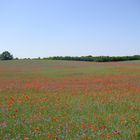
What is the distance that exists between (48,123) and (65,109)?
2775mm

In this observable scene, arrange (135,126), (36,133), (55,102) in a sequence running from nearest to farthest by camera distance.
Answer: (36,133)
(135,126)
(55,102)

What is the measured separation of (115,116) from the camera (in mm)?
11430

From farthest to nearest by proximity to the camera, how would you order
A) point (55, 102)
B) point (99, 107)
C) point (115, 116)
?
1. point (55, 102)
2. point (99, 107)
3. point (115, 116)

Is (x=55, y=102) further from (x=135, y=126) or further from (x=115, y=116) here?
(x=135, y=126)

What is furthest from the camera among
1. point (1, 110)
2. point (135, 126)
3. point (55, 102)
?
point (55, 102)

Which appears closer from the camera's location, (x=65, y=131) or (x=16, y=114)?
(x=65, y=131)

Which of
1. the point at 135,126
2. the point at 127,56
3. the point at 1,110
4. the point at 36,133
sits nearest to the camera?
the point at 36,133

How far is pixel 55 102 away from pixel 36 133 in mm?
6065

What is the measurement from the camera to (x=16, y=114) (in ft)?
38.4

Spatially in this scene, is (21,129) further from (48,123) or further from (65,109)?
(65,109)

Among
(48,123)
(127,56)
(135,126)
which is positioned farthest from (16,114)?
(127,56)

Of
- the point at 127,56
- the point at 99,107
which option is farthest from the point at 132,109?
the point at 127,56

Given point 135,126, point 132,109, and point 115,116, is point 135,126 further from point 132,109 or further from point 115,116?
point 132,109

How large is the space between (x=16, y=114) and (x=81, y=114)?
242 cm
